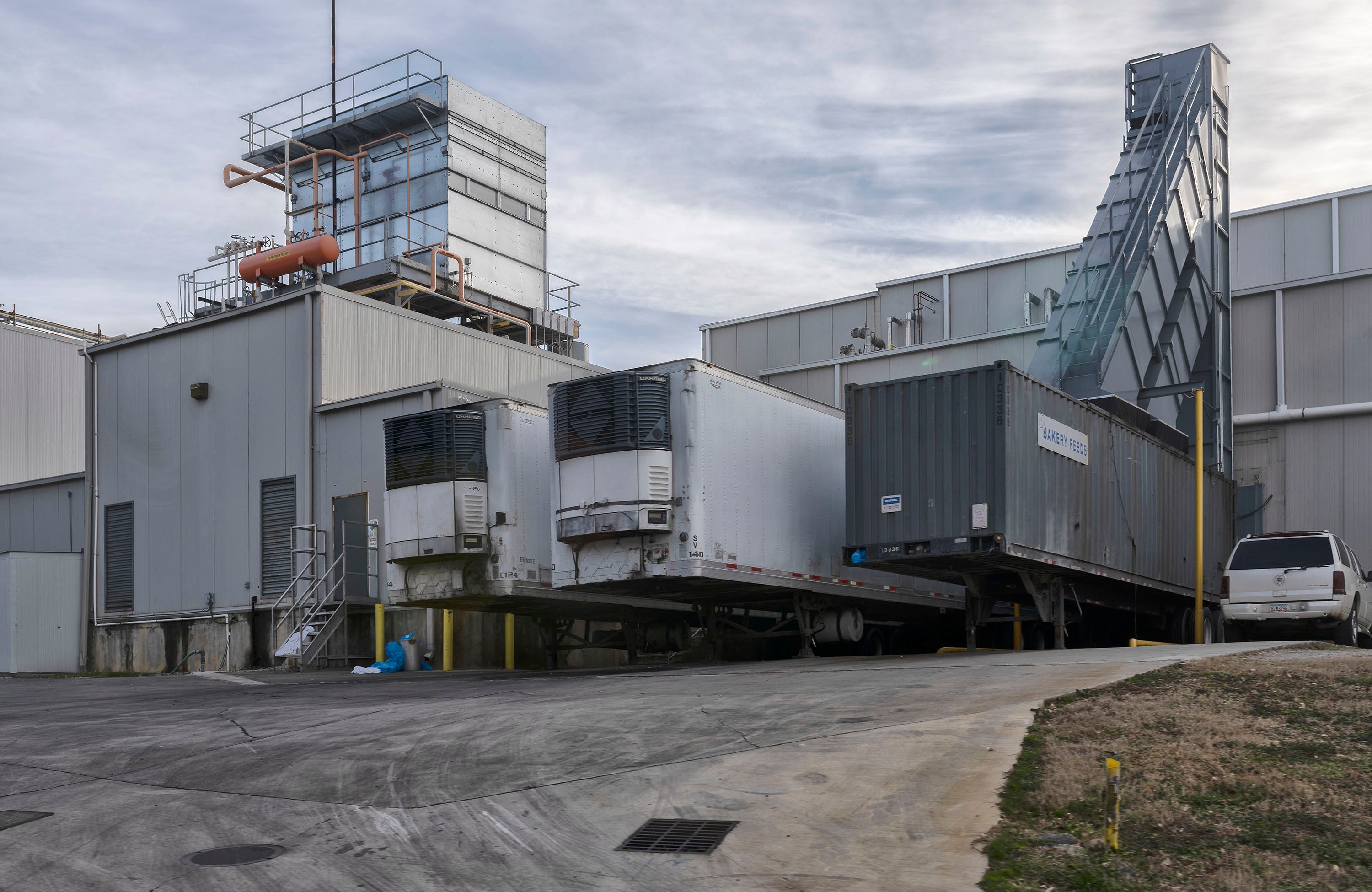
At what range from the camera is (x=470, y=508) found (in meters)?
18.8

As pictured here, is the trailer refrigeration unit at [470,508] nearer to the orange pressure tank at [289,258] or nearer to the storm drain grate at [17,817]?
the storm drain grate at [17,817]

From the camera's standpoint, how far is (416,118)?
3291 centimetres

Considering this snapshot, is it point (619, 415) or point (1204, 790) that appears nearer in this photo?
point (1204, 790)

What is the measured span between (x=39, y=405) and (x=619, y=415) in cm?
3144

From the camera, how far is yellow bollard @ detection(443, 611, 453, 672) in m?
23.2

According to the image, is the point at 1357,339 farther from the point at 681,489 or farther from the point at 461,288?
the point at 461,288

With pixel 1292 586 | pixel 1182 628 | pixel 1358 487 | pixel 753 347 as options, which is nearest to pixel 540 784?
pixel 1292 586

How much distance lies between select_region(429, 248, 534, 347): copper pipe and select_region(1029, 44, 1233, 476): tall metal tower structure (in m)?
13.0

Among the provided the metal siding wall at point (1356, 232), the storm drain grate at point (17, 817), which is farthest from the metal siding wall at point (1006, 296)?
the storm drain grate at point (17, 817)

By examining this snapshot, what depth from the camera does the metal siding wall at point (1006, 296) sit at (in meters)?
38.5

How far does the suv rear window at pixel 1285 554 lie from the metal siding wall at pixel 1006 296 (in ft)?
59.9

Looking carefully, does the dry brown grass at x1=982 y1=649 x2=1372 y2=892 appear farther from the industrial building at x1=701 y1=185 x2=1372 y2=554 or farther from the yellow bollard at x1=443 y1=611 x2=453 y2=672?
the industrial building at x1=701 y1=185 x2=1372 y2=554

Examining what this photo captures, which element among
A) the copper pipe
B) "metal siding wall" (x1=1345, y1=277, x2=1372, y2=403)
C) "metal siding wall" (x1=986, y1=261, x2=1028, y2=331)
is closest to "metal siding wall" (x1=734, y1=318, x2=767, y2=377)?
"metal siding wall" (x1=986, y1=261, x2=1028, y2=331)

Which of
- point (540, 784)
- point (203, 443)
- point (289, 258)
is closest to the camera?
point (540, 784)
